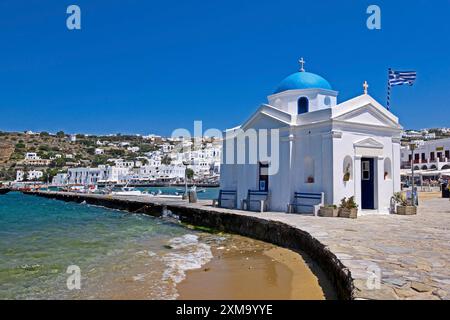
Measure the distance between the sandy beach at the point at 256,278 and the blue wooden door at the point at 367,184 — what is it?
6306 mm

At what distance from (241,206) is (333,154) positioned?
19.5ft

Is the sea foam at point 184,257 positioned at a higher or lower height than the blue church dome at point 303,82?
lower

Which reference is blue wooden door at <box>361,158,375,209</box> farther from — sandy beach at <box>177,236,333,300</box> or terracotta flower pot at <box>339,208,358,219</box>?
sandy beach at <box>177,236,333,300</box>

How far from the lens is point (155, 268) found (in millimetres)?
10164

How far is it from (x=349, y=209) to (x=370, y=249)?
6.70 metres

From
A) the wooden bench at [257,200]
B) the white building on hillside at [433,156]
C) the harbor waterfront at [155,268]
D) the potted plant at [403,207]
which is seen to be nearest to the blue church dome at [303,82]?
the wooden bench at [257,200]

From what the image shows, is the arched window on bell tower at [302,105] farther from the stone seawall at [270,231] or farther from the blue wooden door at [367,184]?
the stone seawall at [270,231]

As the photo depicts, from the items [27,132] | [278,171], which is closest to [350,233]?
[278,171]

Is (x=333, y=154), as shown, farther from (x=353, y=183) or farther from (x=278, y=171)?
(x=278, y=171)

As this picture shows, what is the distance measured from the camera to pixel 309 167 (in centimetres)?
1659

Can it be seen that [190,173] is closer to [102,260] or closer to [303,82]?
[303,82]

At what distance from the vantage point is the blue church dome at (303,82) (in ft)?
61.1

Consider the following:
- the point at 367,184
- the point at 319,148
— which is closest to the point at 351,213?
the point at 367,184

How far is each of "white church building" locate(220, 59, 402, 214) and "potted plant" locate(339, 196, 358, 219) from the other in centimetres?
39
